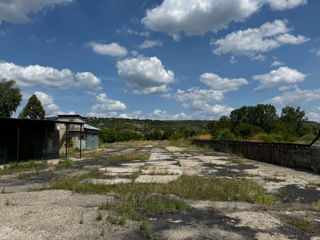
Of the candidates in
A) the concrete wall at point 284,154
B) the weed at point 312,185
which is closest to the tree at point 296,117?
the concrete wall at point 284,154

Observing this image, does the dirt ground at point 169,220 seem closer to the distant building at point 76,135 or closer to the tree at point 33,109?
the distant building at point 76,135

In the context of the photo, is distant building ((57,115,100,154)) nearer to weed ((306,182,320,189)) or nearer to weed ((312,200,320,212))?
weed ((306,182,320,189))

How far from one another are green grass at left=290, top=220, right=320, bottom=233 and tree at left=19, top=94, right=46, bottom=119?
48.1 m

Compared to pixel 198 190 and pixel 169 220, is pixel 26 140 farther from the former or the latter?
pixel 169 220

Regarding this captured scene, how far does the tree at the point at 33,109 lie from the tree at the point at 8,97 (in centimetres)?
837

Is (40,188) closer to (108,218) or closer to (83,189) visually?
(83,189)

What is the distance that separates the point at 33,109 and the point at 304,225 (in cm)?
4911

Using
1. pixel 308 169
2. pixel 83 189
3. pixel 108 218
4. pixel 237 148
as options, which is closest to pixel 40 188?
pixel 83 189

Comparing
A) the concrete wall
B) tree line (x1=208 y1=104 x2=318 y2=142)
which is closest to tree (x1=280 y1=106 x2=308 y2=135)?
tree line (x1=208 y1=104 x2=318 y2=142)

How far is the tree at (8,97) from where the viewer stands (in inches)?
1358

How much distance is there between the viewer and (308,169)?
1156cm

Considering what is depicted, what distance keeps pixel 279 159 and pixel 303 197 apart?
815cm

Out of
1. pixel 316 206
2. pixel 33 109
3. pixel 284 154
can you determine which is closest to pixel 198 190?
pixel 316 206

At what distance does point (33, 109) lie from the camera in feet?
148
